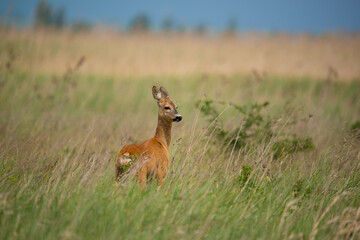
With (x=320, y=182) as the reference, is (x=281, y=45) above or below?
above

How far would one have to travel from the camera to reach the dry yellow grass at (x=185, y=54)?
13.4m

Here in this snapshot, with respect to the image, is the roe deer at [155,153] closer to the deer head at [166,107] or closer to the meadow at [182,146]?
the deer head at [166,107]

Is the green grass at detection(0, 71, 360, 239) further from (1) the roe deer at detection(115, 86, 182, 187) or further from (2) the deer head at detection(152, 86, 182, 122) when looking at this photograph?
(2) the deer head at detection(152, 86, 182, 122)

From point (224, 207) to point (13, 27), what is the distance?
472 inches

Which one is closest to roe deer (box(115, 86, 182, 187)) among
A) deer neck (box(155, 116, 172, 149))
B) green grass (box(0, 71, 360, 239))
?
deer neck (box(155, 116, 172, 149))

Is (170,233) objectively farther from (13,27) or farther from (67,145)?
(13,27)

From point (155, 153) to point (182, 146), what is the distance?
0.69 metres

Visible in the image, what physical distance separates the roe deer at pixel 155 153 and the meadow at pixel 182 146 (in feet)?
0.43

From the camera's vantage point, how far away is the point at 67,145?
208 inches

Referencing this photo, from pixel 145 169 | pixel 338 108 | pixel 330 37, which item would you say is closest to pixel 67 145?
pixel 145 169

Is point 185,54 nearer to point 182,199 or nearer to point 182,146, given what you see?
point 182,146

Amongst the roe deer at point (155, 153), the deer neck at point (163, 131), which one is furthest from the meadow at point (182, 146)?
the deer neck at point (163, 131)

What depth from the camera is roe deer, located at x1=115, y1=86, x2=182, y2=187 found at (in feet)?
13.3

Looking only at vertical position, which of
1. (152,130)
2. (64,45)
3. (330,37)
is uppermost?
(330,37)
